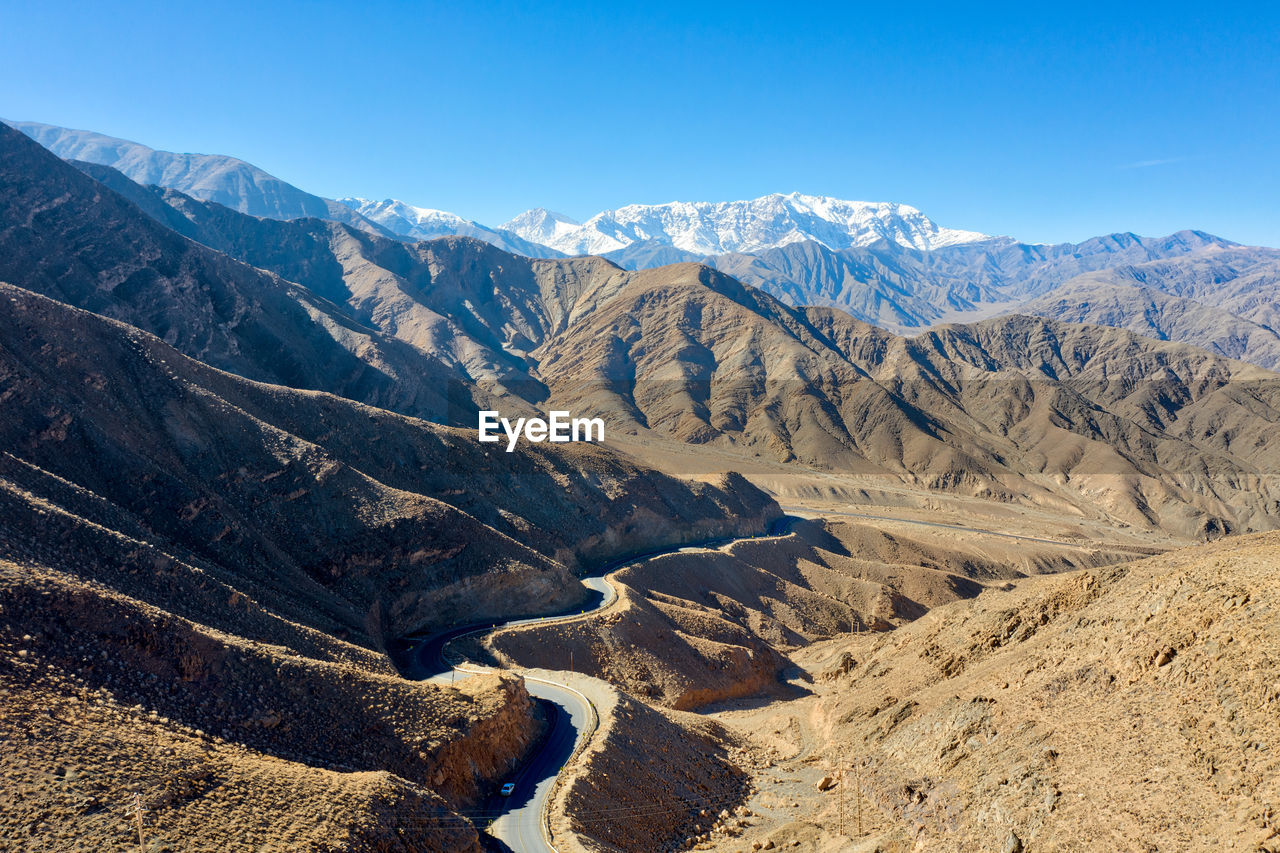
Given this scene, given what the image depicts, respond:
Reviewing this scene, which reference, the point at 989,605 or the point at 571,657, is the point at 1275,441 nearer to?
the point at 989,605

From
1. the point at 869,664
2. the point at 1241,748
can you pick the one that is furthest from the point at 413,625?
the point at 1241,748

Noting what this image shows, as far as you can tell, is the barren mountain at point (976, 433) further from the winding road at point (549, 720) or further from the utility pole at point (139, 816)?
the utility pole at point (139, 816)

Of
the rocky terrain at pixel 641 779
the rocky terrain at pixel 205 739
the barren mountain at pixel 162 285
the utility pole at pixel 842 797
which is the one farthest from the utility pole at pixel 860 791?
the barren mountain at pixel 162 285

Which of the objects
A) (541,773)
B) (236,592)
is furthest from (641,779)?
(236,592)

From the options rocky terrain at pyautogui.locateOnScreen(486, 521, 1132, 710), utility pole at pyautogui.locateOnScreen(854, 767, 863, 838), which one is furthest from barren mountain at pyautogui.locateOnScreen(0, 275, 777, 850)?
utility pole at pyautogui.locateOnScreen(854, 767, 863, 838)

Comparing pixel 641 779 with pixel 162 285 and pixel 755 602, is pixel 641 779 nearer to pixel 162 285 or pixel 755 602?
pixel 755 602

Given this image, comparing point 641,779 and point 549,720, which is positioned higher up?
point 549,720
